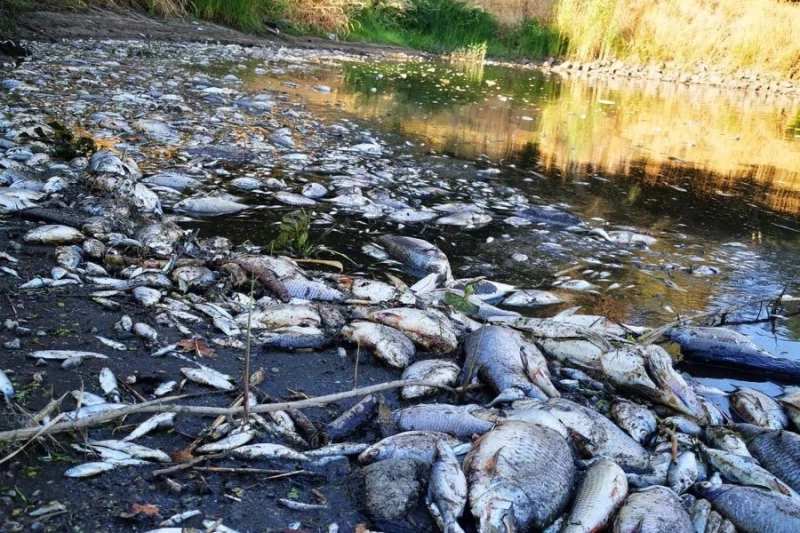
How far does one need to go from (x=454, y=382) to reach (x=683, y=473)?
83 centimetres

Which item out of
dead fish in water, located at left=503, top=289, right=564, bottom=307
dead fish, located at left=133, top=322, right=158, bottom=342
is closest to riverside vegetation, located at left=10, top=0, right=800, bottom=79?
dead fish in water, located at left=503, top=289, right=564, bottom=307

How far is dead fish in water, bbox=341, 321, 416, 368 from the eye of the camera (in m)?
2.72

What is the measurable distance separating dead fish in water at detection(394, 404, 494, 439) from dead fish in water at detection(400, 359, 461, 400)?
202 mm

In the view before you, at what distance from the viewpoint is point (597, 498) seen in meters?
1.88

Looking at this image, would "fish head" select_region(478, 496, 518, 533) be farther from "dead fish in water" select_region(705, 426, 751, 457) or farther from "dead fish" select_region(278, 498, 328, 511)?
"dead fish in water" select_region(705, 426, 751, 457)

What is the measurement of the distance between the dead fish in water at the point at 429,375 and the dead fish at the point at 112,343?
3.25ft

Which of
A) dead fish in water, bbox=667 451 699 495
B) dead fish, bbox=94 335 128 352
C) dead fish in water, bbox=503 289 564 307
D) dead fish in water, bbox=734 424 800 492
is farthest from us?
dead fish in water, bbox=503 289 564 307

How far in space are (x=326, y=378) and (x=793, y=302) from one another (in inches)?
113

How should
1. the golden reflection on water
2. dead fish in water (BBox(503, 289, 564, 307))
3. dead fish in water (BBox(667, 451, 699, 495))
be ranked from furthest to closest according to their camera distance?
the golden reflection on water
dead fish in water (BBox(503, 289, 564, 307))
dead fish in water (BBox(667, 451, 699, 495))

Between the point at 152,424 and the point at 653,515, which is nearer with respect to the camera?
the point at 653,515

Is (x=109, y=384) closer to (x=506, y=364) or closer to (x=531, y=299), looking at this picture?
(x=506, y=364)

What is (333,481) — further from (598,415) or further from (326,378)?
(598,415)

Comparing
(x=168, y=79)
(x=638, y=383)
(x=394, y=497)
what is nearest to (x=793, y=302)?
(x=638, y=383)

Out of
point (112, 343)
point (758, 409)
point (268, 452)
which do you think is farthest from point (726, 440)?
point (112, 343)
